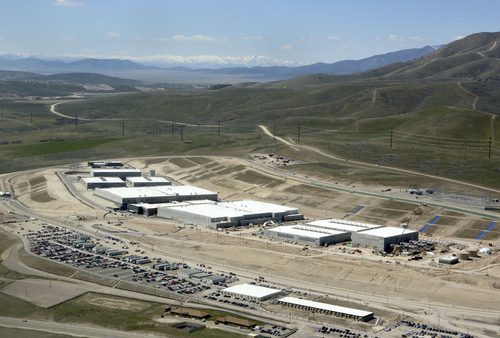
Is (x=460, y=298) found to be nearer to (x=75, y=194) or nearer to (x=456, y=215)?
(x=456, y=215)

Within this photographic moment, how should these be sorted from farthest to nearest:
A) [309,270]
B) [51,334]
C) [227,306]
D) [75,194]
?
[75,194]
[309,270]
[227,306]
[51,334]

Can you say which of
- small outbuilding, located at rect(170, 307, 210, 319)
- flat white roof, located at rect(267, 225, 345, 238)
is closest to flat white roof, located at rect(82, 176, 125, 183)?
flat white roof, located at rect(267, 225, 345, 238)

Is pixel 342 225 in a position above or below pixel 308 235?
below

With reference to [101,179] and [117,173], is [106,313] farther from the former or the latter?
[117,173]

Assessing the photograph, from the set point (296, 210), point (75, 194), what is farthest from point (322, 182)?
point (75, 194)

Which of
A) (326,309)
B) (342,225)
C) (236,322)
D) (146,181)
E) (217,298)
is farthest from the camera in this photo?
(146,181)

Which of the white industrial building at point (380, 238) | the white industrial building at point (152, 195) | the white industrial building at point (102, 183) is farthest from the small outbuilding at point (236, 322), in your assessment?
the white industrial building at point (102, 183)

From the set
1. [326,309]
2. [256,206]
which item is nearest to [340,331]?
[326,309]
